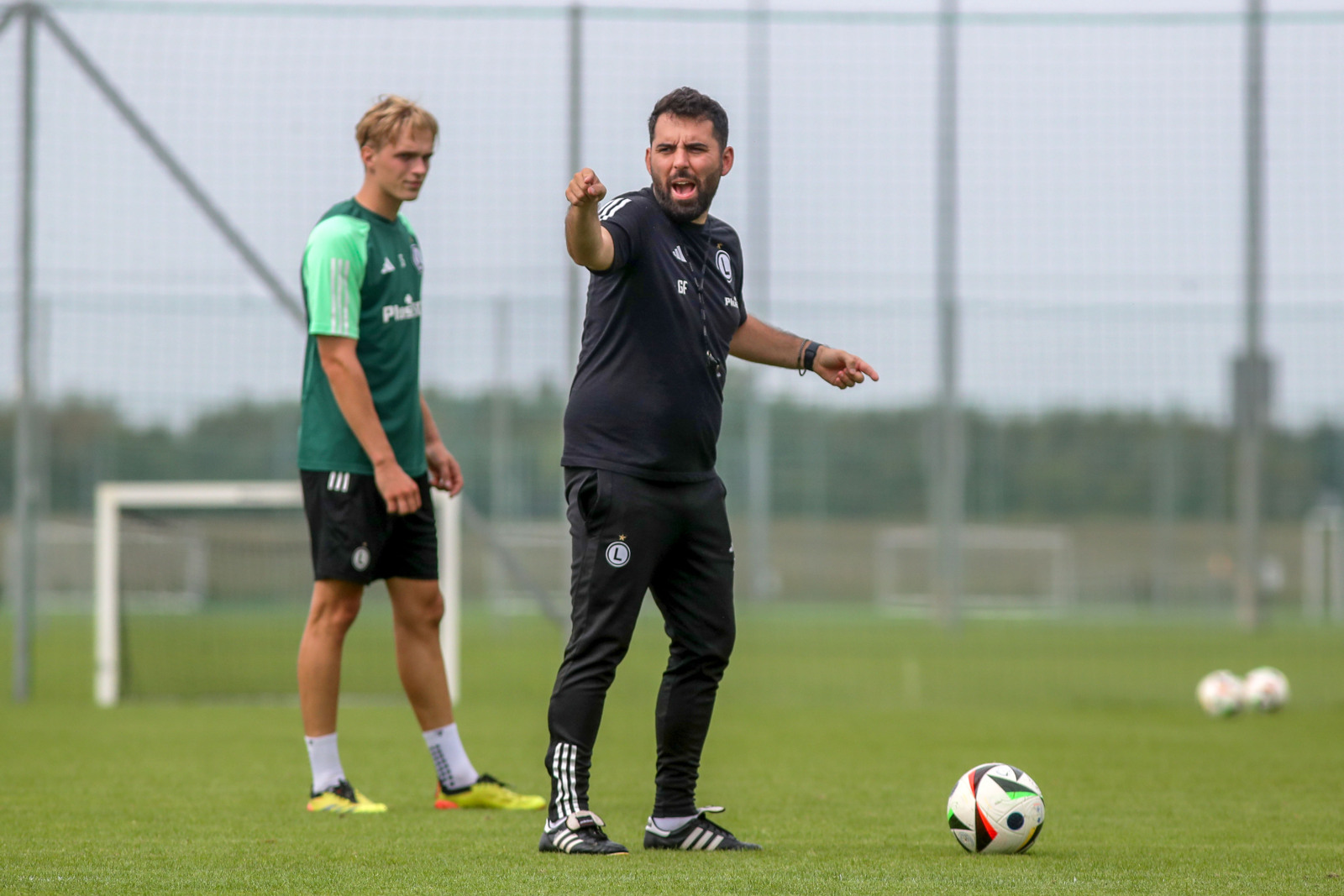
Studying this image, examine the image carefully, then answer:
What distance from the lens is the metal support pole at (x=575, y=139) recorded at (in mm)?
7785

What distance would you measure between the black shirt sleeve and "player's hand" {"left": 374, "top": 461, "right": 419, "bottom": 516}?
987mm

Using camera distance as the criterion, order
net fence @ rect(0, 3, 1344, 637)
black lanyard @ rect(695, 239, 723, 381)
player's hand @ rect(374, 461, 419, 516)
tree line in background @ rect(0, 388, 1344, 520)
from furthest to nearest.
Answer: tree line in background @ rect(0, 388, 1344, 520) < net fence @ rect(0, 3, 1344, 637) < player's hand @ rect(374, 461, 419, 516) < black lanyard @ rect(695, 239, 723, 381)

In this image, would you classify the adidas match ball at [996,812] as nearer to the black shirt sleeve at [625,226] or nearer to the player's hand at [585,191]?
the black shirt sleeve at [625,226]

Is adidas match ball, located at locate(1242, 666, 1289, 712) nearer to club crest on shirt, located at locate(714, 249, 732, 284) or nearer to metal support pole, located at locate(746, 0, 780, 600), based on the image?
metal support pole, located at locate(746, 0, 780, 600)

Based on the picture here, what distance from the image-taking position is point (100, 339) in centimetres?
871

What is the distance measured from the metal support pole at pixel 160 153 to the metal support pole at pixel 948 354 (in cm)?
349

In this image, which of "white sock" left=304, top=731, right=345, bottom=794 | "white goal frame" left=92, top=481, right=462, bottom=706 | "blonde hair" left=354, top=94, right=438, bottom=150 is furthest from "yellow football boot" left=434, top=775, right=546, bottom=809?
"white goal frame" left=92, top=481, right=462, bottom=706

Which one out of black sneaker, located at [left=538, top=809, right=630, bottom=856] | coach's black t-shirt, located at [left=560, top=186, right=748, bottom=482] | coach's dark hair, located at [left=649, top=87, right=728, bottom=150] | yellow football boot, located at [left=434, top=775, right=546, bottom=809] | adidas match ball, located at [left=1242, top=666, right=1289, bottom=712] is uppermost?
coach's dark hair, located at [left=649, top=87, right=728, bottom=150]

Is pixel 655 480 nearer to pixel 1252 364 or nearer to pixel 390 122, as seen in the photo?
pixel 390 122

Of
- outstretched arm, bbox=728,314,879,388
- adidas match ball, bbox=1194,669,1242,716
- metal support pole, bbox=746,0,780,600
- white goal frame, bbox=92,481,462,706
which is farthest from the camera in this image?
metal support pole, bbox=746,0,780,600

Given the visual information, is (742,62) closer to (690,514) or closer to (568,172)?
(568,172)

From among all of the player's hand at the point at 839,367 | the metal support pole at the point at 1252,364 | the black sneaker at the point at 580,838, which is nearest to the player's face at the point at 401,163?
the player's hand at the point at 839,367

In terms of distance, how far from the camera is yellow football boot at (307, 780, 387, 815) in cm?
414

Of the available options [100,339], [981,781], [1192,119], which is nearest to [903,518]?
[1192,119]
